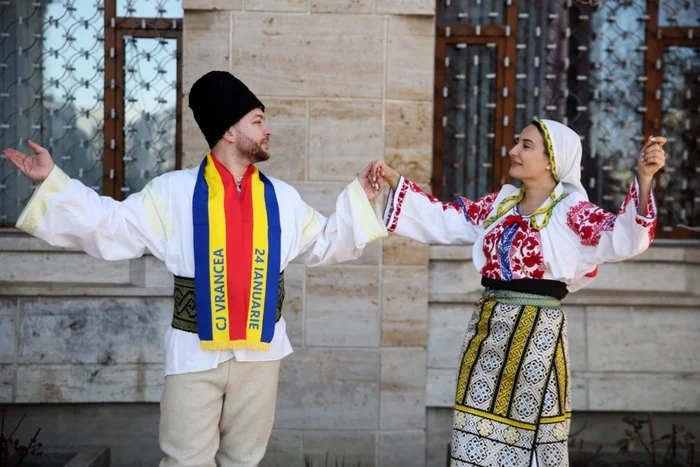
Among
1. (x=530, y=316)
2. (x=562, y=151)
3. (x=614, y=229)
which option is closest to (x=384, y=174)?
(x=562, y=151)

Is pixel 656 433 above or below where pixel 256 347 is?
below

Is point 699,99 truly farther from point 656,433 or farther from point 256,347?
point 256,347

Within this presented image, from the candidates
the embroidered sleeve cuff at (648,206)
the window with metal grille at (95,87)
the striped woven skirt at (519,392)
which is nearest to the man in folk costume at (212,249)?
the striped woven skirt at (519,392)

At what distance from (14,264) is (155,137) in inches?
41.9

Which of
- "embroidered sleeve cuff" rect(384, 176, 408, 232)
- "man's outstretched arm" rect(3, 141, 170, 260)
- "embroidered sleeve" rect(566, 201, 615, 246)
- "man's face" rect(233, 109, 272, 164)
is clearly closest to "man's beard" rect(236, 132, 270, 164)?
"man's face" rect(233, 109, 272, 164)

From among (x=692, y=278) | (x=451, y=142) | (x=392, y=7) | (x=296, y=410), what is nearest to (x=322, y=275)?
(x=296, y=410)

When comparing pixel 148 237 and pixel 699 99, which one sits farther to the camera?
pixel 699 99

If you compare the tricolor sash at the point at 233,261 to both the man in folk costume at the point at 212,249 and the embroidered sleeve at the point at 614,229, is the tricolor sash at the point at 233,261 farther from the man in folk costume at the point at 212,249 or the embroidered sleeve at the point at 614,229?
the embroidered sleeve at the point at 614,229

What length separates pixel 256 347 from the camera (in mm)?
3531

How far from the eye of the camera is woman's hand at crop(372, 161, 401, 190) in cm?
389

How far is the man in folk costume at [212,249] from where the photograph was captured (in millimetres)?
3471

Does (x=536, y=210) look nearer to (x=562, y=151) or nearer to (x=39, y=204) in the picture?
(x=562, y=151)

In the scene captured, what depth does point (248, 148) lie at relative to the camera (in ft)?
12.0

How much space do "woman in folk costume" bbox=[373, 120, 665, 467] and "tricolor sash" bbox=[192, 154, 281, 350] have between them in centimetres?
59
